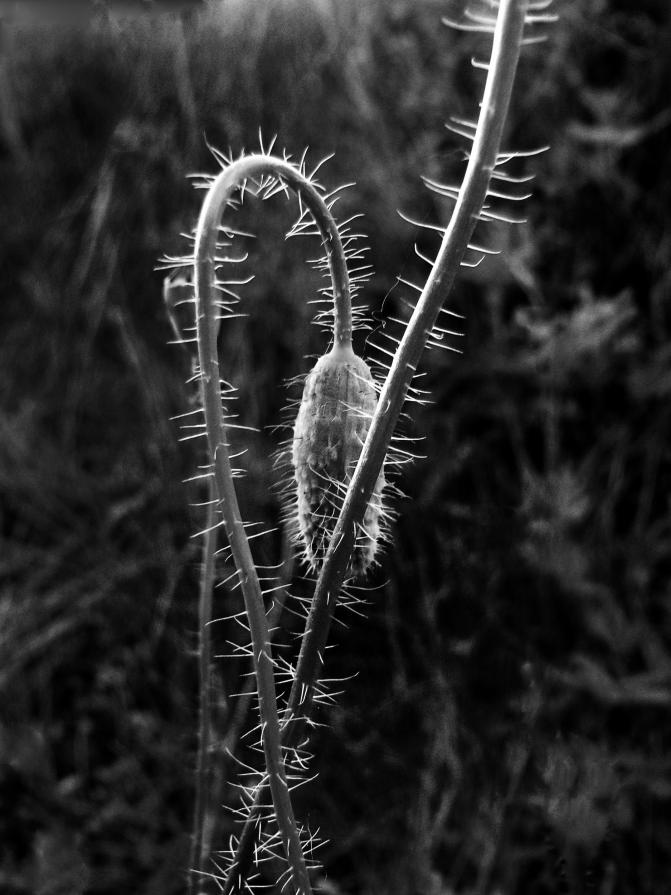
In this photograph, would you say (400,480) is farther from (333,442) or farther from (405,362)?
(405,362)

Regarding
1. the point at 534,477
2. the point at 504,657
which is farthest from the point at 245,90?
the point at 504,657

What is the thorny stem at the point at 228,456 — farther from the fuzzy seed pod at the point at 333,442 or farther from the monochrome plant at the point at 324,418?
the fuzzy seed pod at the point at 333,442

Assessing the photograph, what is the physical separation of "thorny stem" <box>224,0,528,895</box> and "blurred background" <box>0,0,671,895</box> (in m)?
0.33

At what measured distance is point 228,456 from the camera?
837 millimetres

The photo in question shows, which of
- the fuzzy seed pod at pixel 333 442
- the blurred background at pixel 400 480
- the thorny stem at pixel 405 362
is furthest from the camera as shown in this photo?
the blurred background at pixel 400 480

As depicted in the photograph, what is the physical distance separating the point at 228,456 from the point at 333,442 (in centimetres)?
15

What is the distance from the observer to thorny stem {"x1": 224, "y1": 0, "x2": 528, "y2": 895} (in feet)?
2.36

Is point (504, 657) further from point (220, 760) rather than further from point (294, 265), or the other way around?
point (294, 265)

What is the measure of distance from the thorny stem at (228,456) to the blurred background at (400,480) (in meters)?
0.35

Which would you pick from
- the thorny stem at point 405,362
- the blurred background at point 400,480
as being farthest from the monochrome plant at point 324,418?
the blurred background at point 400,480

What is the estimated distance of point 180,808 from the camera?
5.69ft

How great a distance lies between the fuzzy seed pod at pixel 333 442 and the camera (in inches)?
37.2

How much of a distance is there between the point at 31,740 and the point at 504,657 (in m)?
0.91

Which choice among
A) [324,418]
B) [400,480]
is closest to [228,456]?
[324,418]
